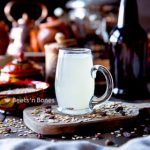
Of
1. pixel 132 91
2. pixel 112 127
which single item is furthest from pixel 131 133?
pixel 132 91

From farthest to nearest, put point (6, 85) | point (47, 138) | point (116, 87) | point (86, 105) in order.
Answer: point (116, 87) → point (6, 85) → point (86, 105) → point (47, 138)

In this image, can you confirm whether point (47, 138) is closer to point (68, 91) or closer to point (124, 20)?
point (68, 91)

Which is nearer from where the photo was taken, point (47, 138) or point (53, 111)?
point (47, 138)

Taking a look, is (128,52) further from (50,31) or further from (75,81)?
(50,31)

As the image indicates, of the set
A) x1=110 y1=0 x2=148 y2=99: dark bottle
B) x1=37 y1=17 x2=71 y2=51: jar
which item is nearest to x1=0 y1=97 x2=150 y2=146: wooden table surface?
x1=110 y1=0 x2=148 y2=99: dark bottle

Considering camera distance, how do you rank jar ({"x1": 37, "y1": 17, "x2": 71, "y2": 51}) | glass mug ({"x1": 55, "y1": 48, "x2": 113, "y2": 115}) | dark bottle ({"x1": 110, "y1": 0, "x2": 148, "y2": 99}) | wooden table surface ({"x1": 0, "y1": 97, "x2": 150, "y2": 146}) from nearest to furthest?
wooden table surface ({"x1": 0, "y1": 97, "x2": 150, "y2": 146}) < glass mug ({"x1": 55, "y1": 48, "x2": 113, "y2": 115}) < dark bottle ({"x1": 110, "y1": 0, "x2": 148, "y2": 99}) < jar ({"x1": 37, "y1": 17, "x2": 71, "y2": 51})

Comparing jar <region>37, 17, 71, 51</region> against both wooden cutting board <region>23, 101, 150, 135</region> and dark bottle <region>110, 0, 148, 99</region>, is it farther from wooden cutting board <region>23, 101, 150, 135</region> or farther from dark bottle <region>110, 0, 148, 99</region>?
wooden cutting board <region>23, 101, 150, 135</region>

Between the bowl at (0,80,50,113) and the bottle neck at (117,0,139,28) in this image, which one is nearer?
the bowl at (0,80,50,113)
